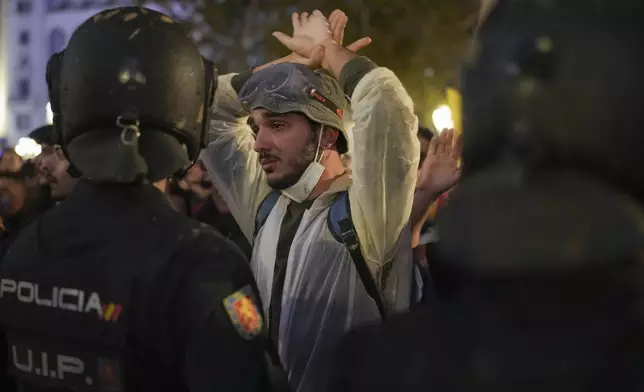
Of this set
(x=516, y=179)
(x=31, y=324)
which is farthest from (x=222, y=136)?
(x=516, y=179)

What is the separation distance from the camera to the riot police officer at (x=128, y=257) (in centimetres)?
209

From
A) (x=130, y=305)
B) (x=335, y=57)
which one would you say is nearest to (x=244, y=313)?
(x=130, y=305)

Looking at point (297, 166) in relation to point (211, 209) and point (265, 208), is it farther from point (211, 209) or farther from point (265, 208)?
point (211, 209)

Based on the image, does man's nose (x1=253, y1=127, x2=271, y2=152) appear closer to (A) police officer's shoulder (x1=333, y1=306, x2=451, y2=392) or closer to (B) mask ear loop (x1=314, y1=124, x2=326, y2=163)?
(B) mask ear loop (x1=314, y1=124, x2=326, y2=163)

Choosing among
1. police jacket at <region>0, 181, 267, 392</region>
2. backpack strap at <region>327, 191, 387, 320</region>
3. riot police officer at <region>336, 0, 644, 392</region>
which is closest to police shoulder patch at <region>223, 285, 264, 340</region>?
police jacket at <region>0, 181, 267, 392</region>

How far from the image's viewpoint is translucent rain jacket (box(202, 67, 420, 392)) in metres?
3.29

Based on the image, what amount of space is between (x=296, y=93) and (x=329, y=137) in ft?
0.95

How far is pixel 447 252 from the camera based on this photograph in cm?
151

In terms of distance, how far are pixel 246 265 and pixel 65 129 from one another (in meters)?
0.65

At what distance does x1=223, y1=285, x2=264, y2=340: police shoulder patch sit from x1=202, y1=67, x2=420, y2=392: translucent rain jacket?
1.05 m

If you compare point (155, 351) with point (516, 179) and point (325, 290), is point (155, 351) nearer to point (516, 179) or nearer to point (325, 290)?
point (516, 179)

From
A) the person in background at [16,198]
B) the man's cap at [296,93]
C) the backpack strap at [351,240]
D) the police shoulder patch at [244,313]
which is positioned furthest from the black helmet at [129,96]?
the person in background at [16,198]

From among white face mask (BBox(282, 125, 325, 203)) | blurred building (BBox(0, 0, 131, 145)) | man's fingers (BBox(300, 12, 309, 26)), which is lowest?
blurred building (BBox(0, 0, 131, 145))

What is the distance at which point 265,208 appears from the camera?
3838 mm
